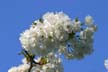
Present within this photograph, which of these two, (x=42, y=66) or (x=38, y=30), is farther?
(x=42, y=66)

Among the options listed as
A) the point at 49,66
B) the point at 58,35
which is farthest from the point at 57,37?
the point at 49,66

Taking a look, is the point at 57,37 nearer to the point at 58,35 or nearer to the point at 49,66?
the point at 58,35

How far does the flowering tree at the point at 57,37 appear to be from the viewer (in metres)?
16.9

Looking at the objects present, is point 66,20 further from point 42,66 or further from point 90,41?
point 42,66

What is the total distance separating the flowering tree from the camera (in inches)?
666

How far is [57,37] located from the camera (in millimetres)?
16859

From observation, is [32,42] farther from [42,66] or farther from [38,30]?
[42,66]

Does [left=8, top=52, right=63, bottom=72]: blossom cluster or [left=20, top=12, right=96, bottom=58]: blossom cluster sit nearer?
[left=20, top=12, right=96, bottom=58]: blossom cluster

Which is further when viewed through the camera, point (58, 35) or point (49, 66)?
point (49, 66)

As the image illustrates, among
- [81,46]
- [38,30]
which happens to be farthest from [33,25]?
[81,46]

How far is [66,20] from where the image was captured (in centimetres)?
1698

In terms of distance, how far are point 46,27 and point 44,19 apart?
309 mm

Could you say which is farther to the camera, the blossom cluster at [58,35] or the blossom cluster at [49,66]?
the blossom cluster at [49,66]

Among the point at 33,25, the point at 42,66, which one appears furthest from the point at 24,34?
the point at 42,66
